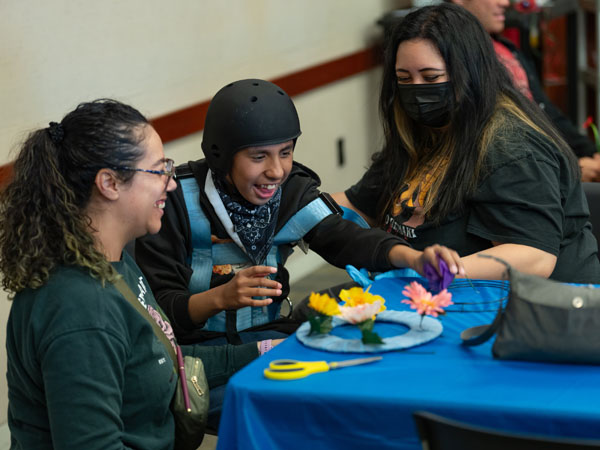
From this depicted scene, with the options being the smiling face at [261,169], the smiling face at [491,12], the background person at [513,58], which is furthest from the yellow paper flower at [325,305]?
the smiling face at [491,12]

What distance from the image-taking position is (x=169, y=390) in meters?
1.73

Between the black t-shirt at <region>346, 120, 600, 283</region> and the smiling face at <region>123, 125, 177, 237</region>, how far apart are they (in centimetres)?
91

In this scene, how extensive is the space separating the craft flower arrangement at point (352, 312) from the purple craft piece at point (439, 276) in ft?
0.47

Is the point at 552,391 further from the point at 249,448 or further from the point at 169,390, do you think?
the point at 169,390

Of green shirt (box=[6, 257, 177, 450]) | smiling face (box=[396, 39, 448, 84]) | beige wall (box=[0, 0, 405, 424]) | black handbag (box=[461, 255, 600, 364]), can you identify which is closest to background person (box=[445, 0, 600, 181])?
beige wall (box=[0, 0, 405, 424])

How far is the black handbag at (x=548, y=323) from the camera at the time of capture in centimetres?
146

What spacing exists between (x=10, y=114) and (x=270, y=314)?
129 cm

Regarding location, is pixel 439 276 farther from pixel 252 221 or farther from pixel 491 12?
pixel 491 12

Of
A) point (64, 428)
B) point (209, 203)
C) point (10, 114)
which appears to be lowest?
point (64, 428)

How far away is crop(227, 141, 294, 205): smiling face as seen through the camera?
217 cm

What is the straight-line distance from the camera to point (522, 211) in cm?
224

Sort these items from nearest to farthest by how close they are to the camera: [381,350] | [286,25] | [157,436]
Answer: [381,350], [157,436], [286,25]

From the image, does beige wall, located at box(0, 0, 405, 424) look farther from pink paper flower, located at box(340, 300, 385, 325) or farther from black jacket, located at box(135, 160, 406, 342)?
pink paper flower, located at box(340, 300, 385, 325)

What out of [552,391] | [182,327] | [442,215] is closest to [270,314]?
[182,327]
